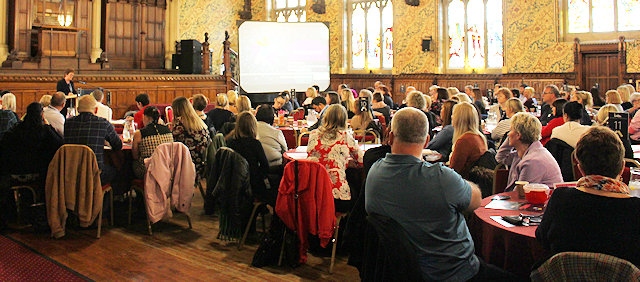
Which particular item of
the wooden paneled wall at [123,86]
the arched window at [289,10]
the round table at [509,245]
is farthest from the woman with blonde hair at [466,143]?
the arched window at [289,10]

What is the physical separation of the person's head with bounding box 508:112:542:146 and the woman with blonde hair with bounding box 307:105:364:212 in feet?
4.41

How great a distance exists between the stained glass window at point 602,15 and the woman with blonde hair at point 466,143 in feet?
37.1

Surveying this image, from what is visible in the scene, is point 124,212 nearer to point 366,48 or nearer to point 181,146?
point 181,146

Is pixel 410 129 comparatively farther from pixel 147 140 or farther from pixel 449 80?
pixel 449 80

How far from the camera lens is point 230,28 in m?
19.5

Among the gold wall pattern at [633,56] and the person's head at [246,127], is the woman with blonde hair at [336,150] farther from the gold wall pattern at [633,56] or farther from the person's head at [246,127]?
the gold wall pattern at [633,56]

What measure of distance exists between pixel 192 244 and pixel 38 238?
1415 mm

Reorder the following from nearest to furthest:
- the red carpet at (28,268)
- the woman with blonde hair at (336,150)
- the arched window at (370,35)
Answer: the red carpet at (28,268), the woman with blonde hair at (336,150), the arched window at (370,35)

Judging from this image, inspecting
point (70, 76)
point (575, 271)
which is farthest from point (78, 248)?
point (70, 76)

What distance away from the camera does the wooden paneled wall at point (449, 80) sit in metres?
14.7

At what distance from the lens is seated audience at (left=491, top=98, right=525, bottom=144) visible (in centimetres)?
612

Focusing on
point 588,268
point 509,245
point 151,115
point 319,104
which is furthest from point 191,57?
point 588,268

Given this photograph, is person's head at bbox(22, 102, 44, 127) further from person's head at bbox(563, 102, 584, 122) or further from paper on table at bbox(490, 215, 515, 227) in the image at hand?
person's head at bbox(563, 102, 584, 122)

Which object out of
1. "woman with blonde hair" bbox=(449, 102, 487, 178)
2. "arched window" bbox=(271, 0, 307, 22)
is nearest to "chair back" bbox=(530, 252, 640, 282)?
"woman with blonde hair" bbox=(449, 102, 487, 178)
